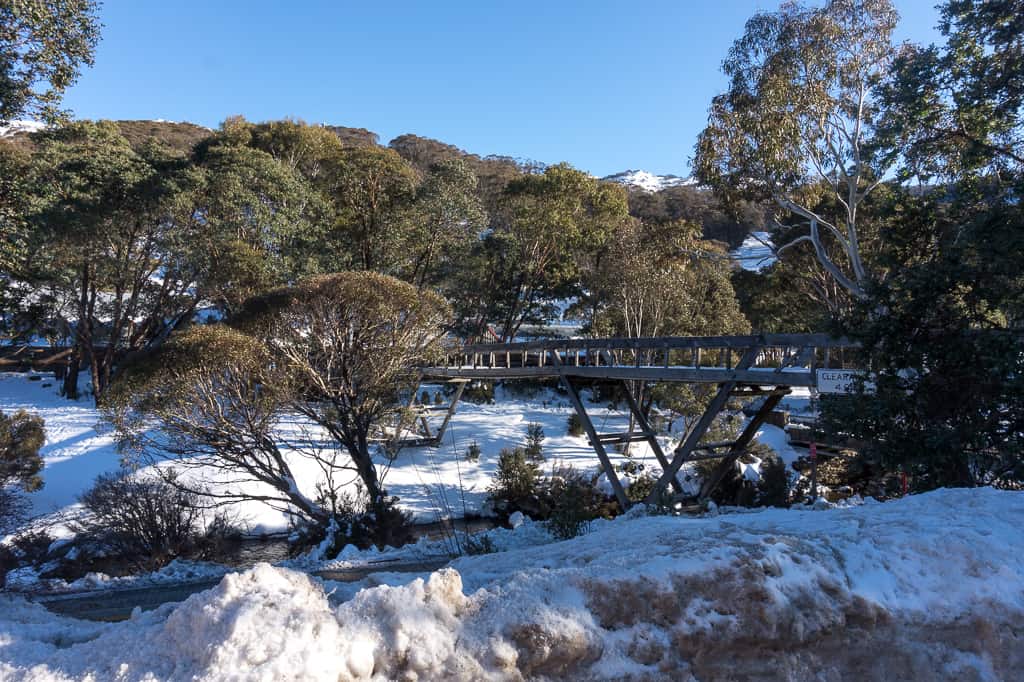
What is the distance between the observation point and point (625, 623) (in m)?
2.50

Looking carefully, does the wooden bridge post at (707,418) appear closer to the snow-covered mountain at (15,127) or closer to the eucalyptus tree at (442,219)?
the snow-covered mountain at (15,127)

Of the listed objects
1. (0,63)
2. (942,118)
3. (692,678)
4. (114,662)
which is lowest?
(692,678)

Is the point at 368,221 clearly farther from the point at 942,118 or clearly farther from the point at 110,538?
the point at 942,118

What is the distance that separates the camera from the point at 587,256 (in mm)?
25328

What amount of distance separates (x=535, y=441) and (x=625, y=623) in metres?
16.4

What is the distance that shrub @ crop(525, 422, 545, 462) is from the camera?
58.7 feet

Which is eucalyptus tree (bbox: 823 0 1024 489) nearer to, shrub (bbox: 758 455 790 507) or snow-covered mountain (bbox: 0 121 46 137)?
shrub (bbox: 758 455 790 507)

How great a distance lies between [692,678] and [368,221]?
22374mm

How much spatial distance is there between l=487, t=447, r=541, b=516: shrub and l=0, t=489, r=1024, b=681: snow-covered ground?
11.7 metres

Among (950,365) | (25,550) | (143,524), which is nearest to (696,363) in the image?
(950,365)

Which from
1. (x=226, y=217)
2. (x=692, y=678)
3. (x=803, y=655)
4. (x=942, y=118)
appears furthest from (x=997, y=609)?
(x=226, y=217)

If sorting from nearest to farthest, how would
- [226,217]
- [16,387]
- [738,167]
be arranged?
[738,167], [226,217], [16,387]

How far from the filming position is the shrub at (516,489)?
14414 millimetres

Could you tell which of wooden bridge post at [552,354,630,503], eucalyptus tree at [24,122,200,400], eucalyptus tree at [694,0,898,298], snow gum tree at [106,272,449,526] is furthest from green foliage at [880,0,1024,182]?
eucalyptus tree at [24,122,200,400]
